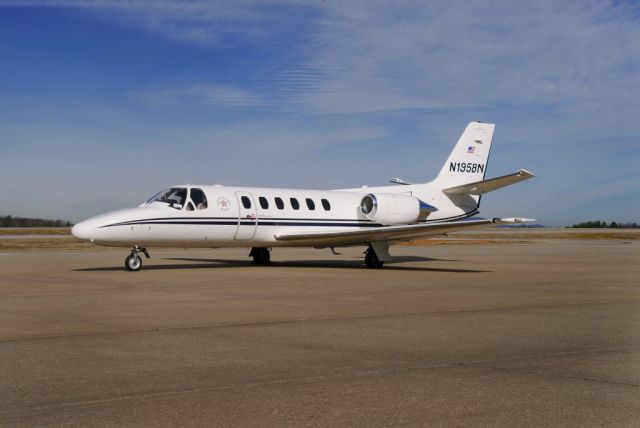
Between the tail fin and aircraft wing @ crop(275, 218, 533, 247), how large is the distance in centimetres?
474

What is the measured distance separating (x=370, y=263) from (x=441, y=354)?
1704 cm

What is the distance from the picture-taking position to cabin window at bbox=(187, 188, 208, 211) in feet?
74.7

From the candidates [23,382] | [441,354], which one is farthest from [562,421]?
[23,382]

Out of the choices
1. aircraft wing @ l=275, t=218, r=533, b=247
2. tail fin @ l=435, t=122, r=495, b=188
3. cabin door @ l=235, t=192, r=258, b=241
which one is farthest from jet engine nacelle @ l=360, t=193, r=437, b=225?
cabin door @ l=235, t=192, r=258, b=241

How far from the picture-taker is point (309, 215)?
2595 cm

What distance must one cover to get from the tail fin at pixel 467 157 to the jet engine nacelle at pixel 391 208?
2178 millimetres

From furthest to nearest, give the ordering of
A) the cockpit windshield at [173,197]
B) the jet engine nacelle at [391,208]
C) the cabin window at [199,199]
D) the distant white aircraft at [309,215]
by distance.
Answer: the jet engine nacelle at [391,208] → the cabin window at [199,199] → the cockpit windshield at [173,197] → the distant white aircraft at [309,215]

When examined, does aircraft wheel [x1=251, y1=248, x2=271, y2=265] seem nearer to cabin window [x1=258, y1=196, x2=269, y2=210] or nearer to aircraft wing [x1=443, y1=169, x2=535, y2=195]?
cabin window [x1=258, y1=196, x2=269, y2=210]

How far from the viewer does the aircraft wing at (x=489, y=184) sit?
78.6ft

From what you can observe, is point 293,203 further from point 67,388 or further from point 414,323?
point 67,388

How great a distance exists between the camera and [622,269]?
24156 mm

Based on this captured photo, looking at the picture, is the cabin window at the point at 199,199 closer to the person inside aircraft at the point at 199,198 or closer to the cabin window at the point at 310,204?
the person inside aircraft at the point at 199,198

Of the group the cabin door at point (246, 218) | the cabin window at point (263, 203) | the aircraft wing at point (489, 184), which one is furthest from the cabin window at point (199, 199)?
the aircraft wing at point (489, 184)

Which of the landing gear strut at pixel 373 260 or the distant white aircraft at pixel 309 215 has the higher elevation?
the distant white aircraft at pixel 309 215
